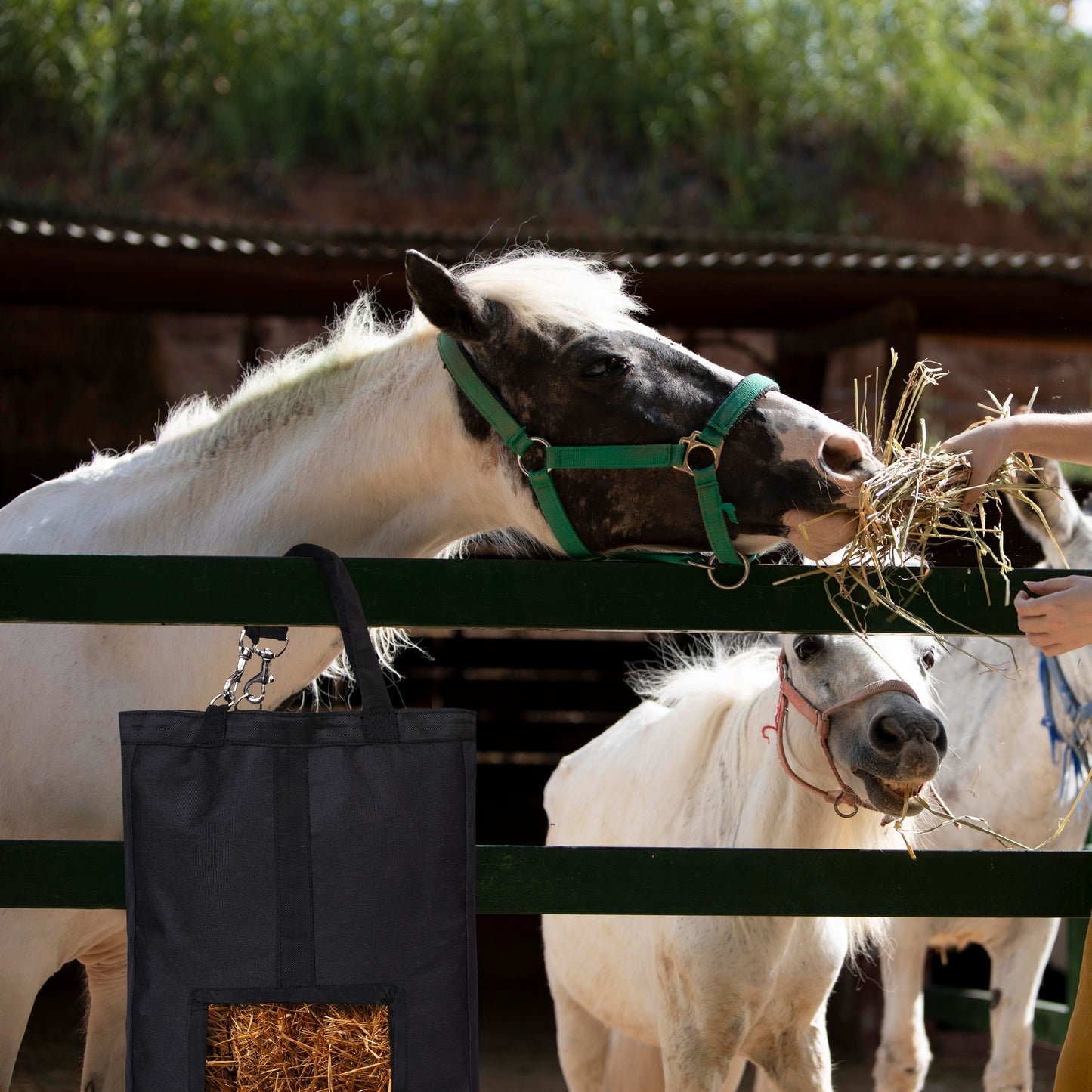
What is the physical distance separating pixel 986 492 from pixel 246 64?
10245 millimetres

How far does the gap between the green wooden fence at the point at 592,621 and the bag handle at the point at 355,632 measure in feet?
0.10

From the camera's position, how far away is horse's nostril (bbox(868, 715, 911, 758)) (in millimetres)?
1945

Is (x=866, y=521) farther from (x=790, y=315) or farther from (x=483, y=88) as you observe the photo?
(x=483, y=88)

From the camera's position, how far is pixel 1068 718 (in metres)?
2.94

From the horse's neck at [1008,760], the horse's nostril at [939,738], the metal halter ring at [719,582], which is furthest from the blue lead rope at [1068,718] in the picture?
the metal halter ring at [719,582]

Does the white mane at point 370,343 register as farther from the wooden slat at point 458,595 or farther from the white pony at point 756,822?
the white pony at point 756,822

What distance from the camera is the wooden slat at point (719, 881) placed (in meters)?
1.44

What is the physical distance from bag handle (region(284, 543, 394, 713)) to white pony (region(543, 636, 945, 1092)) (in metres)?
1.02

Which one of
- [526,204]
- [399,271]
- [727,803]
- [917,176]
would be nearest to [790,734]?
[727,803]

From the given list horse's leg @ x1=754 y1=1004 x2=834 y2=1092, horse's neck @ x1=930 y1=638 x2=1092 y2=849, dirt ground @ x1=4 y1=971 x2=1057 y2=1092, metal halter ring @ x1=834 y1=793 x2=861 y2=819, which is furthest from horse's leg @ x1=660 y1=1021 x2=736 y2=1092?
dirt ground @ x1=4 y1=971 x2=1057 y2=1092

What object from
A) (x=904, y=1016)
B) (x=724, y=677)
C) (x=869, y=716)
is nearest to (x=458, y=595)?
(x=869, y=716)

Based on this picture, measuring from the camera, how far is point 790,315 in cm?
586

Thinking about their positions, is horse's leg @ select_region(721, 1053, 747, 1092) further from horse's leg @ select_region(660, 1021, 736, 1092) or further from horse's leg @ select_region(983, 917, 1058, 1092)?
horse's leg @ select_region(983, 917, 1058, 1092)

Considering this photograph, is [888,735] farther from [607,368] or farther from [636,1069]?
[636,1069]
